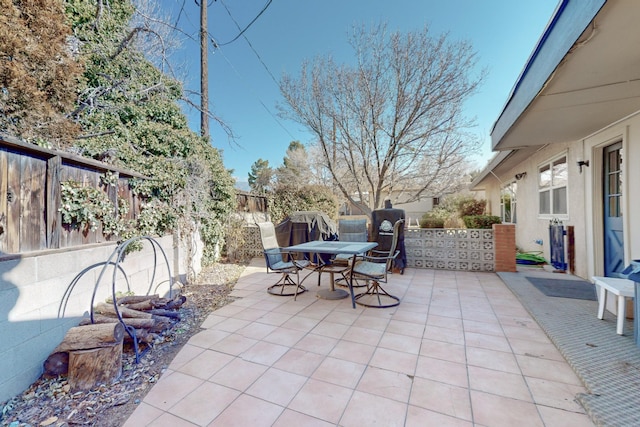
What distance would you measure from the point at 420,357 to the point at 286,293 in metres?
2.44

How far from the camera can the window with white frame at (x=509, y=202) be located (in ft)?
27.1

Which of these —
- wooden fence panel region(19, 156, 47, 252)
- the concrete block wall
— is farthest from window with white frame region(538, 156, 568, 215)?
wooden fence panel region(19, 156, 47, 252)

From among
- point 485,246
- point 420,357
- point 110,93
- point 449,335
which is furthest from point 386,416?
point 110,93

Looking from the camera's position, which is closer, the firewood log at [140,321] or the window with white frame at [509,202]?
the firewood log at [140,321]

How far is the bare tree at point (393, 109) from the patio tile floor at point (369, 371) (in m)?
4.32

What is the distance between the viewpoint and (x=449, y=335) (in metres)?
2.77

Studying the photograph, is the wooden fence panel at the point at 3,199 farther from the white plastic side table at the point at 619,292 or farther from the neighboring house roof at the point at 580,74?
the white plastic side table at the point at 619,292

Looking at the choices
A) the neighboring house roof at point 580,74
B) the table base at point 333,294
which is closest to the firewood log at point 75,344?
the table base at point 333,294

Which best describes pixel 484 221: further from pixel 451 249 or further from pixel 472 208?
pixel 472 208

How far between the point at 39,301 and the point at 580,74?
4892mm

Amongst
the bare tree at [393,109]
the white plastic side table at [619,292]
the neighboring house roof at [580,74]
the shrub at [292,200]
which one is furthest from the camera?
the shrub at [292,200]

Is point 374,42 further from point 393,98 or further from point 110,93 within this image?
point 110,93

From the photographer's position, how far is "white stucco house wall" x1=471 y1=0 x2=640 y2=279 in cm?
180

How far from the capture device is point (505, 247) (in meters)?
5.19
